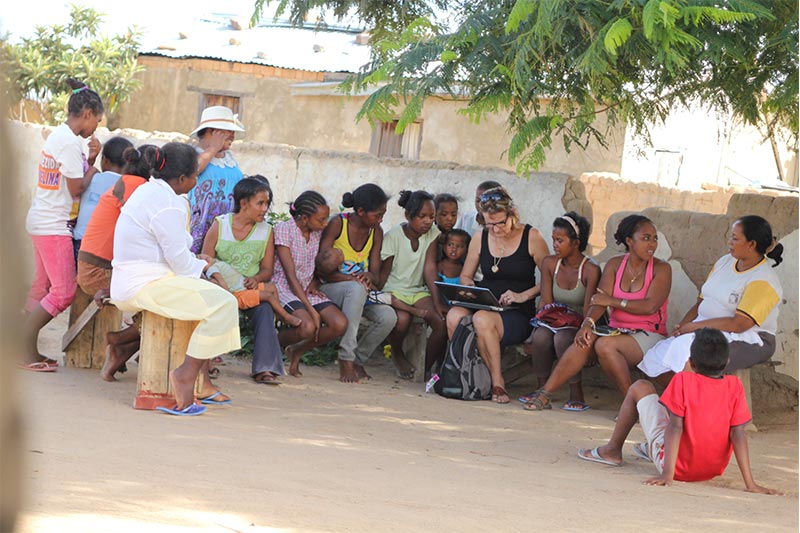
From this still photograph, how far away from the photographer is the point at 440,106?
18422 millimetres

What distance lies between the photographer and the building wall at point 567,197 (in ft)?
25.0

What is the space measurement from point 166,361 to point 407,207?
281 cm

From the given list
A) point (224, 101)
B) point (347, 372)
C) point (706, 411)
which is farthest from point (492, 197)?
point (224, 101)

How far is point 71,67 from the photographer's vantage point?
68.4 feet

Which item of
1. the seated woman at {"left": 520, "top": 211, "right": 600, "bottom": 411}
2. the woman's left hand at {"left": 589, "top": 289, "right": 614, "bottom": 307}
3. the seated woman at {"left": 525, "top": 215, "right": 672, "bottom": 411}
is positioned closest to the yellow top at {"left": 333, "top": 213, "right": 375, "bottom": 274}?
the seated woman at {"left": 520, "top": 211, "right": 600, "bottom": 411}

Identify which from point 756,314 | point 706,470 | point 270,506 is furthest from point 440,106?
point 270,506

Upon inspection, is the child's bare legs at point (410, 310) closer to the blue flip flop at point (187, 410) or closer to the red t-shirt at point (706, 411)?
the blue flip flop at point (187, 410)

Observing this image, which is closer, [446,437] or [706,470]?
[706,470]

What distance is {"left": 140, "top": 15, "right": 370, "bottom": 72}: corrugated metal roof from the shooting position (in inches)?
835

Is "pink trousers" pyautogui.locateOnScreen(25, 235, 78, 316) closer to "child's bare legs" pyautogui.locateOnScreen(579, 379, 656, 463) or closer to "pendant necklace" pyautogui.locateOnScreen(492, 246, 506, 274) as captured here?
"pendant necklace" pyautogui.locateOnScreen(492, 246, 506, 274)

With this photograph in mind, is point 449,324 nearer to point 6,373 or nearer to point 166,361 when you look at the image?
point 166,361

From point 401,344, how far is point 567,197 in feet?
6.17

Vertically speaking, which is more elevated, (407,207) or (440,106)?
(440,106)

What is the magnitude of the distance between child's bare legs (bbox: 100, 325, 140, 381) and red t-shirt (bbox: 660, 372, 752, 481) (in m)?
3.50
